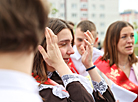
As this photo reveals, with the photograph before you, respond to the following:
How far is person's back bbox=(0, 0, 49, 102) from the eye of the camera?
0.43 meters

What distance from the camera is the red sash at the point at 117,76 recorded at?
7.59ft

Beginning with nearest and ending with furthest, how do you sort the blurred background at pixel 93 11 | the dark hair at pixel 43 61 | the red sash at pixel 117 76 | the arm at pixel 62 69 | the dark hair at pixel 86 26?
the arm at pixel 62 69 → the dark hair at pixel 43 61 → the red sash at pixel 117 76 → the dark hair at pixel 86 26 → the blurred background at pixel 93 11

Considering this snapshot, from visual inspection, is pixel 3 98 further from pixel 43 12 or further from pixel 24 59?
pixel 43 12

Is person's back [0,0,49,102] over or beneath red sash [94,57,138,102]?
over

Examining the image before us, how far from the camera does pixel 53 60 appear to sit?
51.1 inches

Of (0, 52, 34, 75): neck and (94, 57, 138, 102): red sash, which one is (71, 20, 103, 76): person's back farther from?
(0, 52, 34, 75): neck

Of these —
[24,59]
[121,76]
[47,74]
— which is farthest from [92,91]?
[24,59]

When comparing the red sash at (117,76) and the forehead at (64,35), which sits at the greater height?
the forehead at (64,35)

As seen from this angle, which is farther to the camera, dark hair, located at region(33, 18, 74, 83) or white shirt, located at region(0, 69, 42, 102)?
dark hair, located at region(33, 18, 74, 83)

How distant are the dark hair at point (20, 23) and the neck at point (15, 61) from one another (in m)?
0.01

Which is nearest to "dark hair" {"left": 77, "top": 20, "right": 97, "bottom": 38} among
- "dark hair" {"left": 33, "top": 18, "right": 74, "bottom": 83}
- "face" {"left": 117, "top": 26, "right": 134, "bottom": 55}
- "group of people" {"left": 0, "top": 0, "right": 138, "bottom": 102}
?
"group of people" {"left": 0, "top": 0, "right": 138, "bottom": 102}

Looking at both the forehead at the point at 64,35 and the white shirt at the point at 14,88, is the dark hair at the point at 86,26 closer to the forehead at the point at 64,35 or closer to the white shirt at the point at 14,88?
the forehead at the point at 64,35

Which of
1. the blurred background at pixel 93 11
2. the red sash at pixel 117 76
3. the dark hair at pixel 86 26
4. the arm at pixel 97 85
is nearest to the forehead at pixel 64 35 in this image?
the arm at pixel 97 85

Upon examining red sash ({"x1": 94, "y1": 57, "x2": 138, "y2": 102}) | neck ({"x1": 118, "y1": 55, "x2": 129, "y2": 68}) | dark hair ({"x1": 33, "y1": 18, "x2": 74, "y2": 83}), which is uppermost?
dark hair ({"x1": 33, "y1": 18, "x2": 74, "y2": 83})
